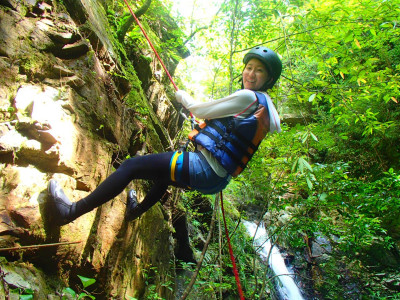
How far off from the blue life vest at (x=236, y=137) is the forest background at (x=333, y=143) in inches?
23.2

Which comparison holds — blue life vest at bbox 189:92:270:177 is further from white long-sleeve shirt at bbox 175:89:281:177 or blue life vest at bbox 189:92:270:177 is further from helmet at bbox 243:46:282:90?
helmet at bbox 243:46:282:90

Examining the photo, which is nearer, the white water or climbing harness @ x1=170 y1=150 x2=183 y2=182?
climbing harness @ x1=170 y1=150 x2=183 y2=182

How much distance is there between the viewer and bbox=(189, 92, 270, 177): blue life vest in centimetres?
219

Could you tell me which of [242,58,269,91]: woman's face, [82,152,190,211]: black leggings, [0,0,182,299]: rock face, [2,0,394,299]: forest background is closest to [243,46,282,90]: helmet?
[242,58,269,91]: woman's face

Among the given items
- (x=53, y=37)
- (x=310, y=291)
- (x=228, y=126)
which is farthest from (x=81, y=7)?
(x=310, y=291)

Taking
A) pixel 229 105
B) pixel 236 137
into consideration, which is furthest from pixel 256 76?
pixel 236 137

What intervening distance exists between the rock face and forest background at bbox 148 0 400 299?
7.42ft

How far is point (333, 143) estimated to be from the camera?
5.84 meters

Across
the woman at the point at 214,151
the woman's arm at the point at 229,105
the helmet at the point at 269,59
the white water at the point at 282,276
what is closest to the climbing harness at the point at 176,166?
the woman at the point at 214,151

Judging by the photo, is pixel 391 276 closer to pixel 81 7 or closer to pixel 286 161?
pixel 286 161

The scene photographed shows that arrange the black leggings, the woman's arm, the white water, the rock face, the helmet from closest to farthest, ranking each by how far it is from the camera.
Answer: the rock face < the black leggings < the woman's arm < the helmet < the white water

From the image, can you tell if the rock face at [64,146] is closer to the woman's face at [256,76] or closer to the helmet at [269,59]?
the woman's face at [256,76]

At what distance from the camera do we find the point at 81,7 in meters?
2.95

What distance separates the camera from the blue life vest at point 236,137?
2191 millimetres
